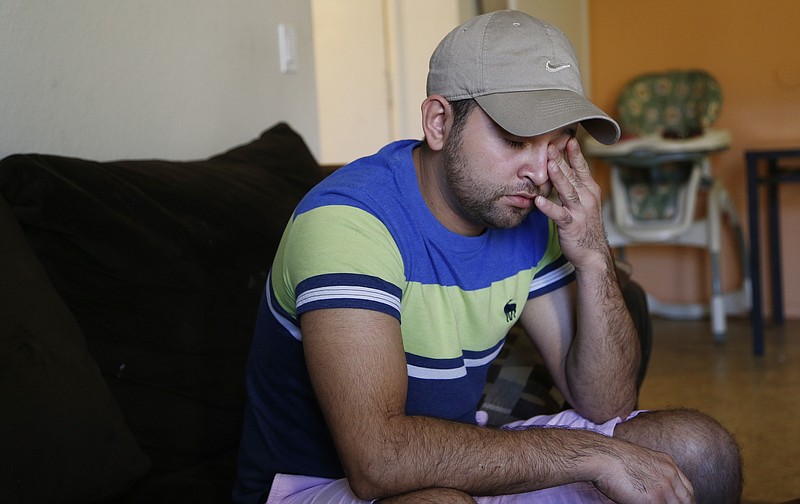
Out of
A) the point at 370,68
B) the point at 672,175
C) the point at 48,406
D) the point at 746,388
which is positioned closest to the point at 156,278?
the point at 48,406

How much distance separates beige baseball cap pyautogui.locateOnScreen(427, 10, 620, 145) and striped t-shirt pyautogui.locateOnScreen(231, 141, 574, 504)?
0.16 metres

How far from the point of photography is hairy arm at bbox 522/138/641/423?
142cm

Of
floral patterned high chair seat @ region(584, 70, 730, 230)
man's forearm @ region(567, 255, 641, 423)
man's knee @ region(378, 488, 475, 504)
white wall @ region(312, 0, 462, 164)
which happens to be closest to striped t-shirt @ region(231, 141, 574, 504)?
man's forearm @ region(567, 255, 641, 423)

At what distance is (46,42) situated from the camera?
172 cm

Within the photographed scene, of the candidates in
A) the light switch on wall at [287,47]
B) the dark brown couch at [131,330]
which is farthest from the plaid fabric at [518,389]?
the light switch on wall at [287,47]

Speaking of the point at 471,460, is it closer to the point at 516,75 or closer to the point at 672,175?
the point at 516,75

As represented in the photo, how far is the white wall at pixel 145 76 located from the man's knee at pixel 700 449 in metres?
1.15

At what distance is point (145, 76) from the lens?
2.00 meters

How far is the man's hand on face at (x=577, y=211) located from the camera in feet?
4.58

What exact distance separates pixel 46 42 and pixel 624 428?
121 centimetres

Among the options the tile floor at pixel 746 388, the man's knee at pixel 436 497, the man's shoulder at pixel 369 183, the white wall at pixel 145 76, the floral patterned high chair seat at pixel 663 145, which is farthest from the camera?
the floral patterned high chair seat at pixel 663 145

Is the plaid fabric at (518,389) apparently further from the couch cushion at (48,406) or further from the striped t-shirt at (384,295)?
the couch cushion at (48,406)

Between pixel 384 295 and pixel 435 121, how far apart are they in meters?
0.31

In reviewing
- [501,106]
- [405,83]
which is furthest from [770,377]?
[501,106]
